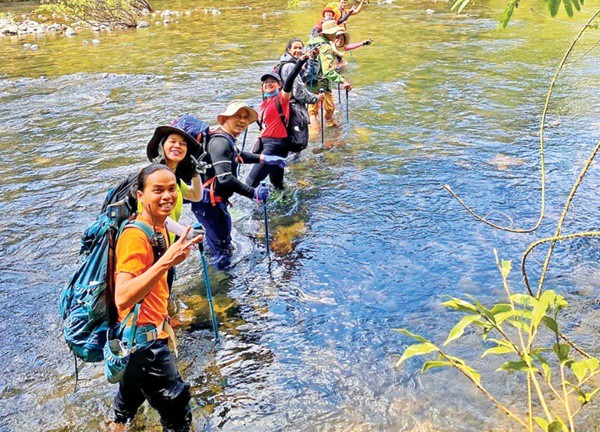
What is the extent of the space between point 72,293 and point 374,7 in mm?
28137

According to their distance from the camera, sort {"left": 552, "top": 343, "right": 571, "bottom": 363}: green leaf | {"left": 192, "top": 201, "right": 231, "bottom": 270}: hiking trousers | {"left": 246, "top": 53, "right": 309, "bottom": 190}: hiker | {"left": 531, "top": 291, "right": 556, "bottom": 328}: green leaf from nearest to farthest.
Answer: {"left": 531, "top": 291, "right": 556, "bottom": 328}: green leaf, {"left": 552, "top": 343, "right": 571, "bottom": 363}: green leaf, {"left": 192, "top": 201, "right": 231, "bottom": 270}: hiking trousers, {"left": 246, "top": 53, "right": 309, "bottom": 190}: hiker

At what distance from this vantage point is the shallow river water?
15.7 feet

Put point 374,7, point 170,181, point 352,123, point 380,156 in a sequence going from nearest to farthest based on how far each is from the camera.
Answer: point 170,181 < point 380,156 < point 352,123 < point 374,7

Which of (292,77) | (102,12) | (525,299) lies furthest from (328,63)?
(102,12)

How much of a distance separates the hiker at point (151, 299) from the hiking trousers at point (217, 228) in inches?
84.3

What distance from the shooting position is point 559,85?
1397cm

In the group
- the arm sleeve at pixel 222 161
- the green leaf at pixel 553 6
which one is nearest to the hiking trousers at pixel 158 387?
the arm sleeve at pixel 222 161

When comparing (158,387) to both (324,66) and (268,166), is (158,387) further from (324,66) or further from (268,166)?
(324,66)

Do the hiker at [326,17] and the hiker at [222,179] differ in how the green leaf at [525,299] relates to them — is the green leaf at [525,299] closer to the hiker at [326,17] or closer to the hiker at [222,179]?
the hiker at [222,179]

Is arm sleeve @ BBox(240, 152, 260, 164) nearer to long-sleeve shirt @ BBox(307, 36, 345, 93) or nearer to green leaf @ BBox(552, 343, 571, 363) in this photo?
long-sleeve shirt @ BBox(307, 36, 345, 93)

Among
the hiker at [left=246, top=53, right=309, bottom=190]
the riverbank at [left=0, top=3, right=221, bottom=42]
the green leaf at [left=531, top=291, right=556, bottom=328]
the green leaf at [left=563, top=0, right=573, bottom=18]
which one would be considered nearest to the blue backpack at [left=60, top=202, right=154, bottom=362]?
the green leaf at [left=531, top=291, right=556, bottom=328]

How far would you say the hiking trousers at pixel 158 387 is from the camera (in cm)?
381

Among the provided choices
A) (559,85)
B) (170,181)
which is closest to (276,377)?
(170,181)

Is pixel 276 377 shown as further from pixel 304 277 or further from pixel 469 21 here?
pixel 469 21
